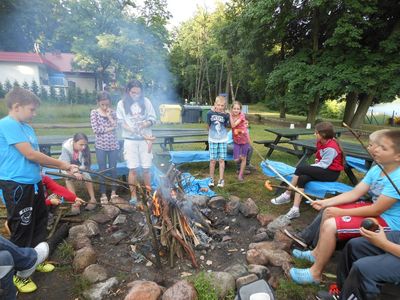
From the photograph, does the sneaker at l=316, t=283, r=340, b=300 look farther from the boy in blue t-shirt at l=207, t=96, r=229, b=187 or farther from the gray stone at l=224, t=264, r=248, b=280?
the boy in blue t-shirt at l=207, t=96, r=229, b=187

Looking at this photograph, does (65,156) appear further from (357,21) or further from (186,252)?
(357,21)

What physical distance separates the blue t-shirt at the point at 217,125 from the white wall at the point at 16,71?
24943 mm

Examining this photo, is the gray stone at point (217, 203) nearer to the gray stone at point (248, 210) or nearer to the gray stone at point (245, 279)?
the gray stone at point (248, 210)

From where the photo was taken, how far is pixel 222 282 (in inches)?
88.3

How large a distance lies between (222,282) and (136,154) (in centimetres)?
230

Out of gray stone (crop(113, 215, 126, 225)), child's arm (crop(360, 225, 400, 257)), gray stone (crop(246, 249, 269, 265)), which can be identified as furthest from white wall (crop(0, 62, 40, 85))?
child's arm (crop(360, 225, 400, 257))

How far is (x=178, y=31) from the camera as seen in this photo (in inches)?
1399

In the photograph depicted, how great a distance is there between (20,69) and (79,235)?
26496 millimetres

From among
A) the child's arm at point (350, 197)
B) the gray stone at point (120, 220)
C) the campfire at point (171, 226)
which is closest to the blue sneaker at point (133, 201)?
the gray stone at point (120, 220)

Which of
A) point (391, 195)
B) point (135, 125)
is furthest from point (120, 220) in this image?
point (391, 195)

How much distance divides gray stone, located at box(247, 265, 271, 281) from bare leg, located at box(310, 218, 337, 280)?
38 centimetres

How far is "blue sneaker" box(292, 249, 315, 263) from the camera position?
8.56 feet

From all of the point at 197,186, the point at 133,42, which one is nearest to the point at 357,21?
the point at 197,186

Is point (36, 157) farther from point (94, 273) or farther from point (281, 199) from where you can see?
point (281, 199)
